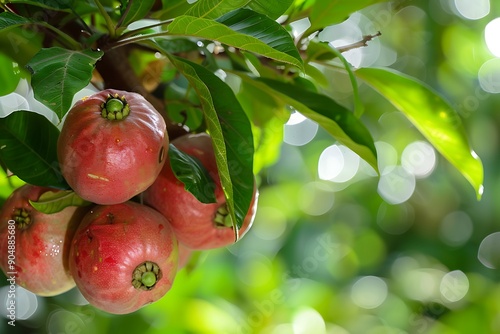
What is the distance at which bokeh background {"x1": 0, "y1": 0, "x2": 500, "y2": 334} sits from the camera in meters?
1.75

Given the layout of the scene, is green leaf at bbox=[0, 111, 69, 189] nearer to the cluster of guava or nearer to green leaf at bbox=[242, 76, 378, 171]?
the cluster of guava

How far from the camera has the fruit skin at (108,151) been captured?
0.57 m

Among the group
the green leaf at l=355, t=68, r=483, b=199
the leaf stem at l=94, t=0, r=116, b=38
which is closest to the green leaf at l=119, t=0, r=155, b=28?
the leaf stem at l=94, t=0, r=116, b=38

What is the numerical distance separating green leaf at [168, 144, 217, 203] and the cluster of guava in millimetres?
14

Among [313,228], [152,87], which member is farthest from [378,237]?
[152,87]

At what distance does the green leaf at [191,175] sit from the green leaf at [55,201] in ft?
0.33

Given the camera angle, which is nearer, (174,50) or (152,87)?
(174,50)

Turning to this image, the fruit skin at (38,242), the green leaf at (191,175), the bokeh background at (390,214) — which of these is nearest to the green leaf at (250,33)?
the green leaf at (191,175)

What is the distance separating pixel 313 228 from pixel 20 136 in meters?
1.39

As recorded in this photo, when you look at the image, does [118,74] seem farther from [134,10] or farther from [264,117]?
[264,117]

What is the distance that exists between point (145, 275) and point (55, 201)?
11cm

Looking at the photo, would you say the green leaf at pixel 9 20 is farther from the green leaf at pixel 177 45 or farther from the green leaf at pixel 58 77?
the green leaf at pixel 177 45

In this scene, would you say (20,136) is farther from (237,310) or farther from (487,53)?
(487,53)

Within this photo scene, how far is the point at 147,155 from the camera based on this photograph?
0.58 metres
